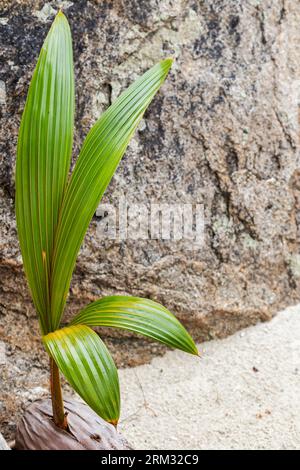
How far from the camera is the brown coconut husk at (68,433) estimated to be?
1.61 m

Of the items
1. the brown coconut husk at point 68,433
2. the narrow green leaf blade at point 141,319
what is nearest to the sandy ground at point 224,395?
the brown coconut husk at point 68,433

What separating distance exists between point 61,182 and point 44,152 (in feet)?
0.27

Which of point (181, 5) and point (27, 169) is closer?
point (27, 169)

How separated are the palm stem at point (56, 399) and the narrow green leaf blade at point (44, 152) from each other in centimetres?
23

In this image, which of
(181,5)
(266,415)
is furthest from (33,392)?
(181,5)

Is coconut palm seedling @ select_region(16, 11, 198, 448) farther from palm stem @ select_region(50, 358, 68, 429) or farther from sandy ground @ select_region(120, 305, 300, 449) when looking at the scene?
sandy ground @ select_region(120, 305, 300, 449)

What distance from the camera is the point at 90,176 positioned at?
4.70ft

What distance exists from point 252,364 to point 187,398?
27cm

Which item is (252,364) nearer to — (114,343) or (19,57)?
(114,343)

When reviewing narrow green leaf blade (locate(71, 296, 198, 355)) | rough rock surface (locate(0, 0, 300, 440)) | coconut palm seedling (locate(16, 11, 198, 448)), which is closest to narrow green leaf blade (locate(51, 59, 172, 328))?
coconut palm seedling (locate(16, 11, 198, 448))

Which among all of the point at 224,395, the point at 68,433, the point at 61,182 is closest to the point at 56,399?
the point at 68,433

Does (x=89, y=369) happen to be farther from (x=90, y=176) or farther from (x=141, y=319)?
(x=90, y=176)
